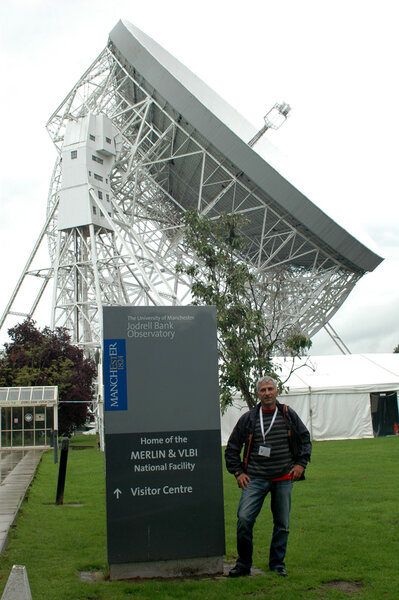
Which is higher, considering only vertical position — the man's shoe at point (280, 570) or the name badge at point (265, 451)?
the name badge at point (265, 451)

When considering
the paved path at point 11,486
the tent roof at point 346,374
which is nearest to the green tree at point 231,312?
the paved path at point 11,486

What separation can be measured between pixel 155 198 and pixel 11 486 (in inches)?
717

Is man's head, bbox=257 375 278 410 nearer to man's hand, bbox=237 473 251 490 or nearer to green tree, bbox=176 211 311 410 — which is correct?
man's hand, bbox=237 473 251 490

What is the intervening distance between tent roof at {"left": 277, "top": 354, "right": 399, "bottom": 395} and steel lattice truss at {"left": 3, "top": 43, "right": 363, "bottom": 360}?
1.86 metres

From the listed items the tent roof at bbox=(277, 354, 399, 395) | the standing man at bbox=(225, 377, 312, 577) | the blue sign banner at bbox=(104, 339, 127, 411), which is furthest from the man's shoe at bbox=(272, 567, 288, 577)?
the tent roof at bbox=(277, 354, 399, 395)

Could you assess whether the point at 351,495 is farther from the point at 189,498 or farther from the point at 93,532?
the point at 189,498

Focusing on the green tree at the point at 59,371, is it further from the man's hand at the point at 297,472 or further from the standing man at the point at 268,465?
the man's hand at the point at 297,472

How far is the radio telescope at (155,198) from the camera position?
76.0 ft

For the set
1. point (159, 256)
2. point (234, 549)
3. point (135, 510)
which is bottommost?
point (234, 549)

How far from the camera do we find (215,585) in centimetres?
558

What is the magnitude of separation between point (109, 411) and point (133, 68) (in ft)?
67.5

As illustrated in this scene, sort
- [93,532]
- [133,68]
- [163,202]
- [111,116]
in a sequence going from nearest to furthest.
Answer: [93,532], [133,68], [111,116], [163,202]

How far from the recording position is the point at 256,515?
5.90m

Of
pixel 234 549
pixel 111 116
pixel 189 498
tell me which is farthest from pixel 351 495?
pixel 111 116
